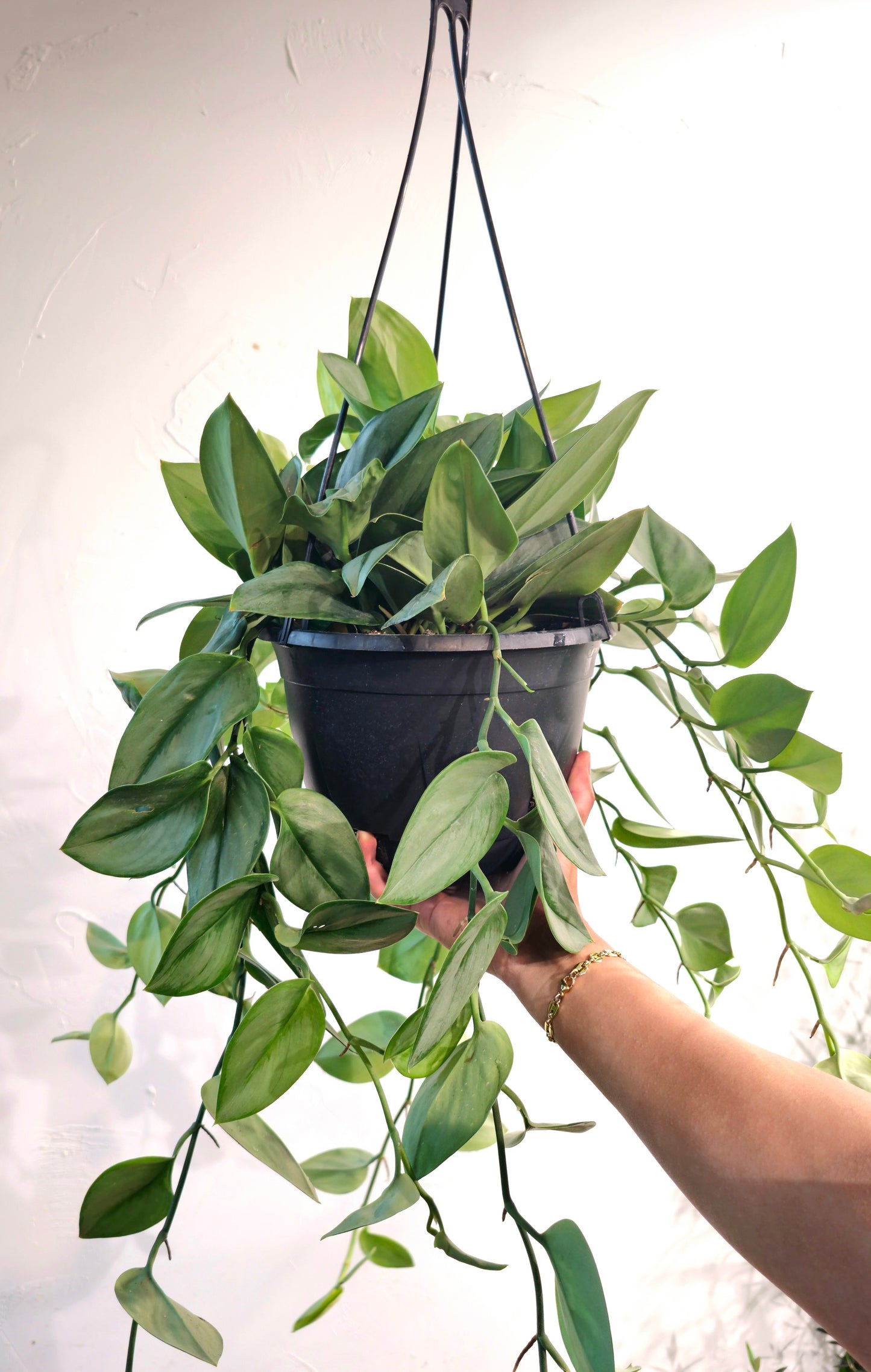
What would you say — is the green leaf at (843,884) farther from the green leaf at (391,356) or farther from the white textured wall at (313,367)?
the white textured wall at (313,367)

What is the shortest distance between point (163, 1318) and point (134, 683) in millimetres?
373

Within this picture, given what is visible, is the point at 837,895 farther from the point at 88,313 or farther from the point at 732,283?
the point at 88,313

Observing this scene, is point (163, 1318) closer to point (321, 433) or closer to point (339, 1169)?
point (339, 1169)

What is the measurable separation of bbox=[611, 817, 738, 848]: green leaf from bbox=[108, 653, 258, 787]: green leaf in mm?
282

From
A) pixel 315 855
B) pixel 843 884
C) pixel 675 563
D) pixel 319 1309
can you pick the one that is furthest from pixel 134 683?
pixel 319 1309

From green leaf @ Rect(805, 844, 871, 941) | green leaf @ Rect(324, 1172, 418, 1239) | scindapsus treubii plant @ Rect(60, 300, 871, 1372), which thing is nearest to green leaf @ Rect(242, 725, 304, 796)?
scindapsus treubii plant @ Rect(60, 300, 871, 1372)

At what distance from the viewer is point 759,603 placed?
47cm

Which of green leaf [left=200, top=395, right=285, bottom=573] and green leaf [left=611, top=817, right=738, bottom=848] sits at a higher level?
green leaf [left=200, top=395, right=285, bottom=573]

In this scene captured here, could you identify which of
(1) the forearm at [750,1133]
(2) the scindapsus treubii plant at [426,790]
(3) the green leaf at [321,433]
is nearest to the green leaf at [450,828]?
(2) the scindapsus treubii plant at [426,790]

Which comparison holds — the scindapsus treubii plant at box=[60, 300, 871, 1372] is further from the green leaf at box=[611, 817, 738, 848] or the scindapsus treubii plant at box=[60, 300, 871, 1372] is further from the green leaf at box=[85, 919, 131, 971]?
the green leaf at box=[85, 919, 131, 971]

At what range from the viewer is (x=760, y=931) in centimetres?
107

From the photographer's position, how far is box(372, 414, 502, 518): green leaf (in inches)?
16.9

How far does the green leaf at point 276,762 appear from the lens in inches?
15.8

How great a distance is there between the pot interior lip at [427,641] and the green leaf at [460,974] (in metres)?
0.11
